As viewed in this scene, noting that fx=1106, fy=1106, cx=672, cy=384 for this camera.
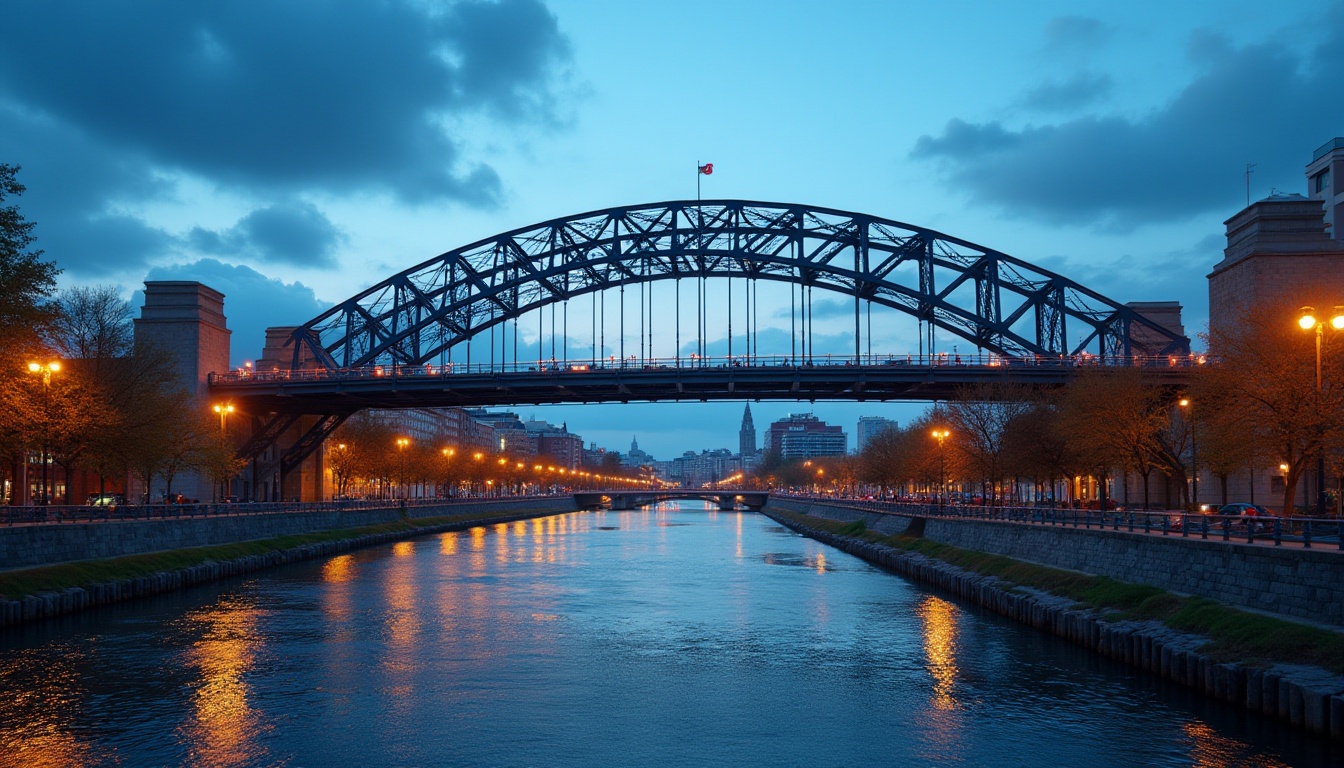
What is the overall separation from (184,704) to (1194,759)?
970 inches

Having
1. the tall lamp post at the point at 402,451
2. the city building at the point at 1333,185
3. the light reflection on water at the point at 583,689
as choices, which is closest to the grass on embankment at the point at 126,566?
the light reflection on water at the point at 583,689

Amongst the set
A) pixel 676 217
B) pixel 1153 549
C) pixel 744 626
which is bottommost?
pixel 744 626

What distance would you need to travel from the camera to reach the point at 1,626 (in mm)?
39406

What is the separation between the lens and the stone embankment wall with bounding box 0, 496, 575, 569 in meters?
45.2

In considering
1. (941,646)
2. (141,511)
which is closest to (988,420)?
(941,646)

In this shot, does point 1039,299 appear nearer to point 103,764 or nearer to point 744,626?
point 744,626

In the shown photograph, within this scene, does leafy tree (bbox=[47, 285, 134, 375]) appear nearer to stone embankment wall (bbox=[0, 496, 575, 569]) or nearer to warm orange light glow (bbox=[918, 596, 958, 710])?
stone embankment wall (bbox=[0, 496, 575, 569])

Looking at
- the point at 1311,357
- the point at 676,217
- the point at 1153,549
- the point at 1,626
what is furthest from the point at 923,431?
the point at 1,626

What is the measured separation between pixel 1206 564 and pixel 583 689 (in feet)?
63.4

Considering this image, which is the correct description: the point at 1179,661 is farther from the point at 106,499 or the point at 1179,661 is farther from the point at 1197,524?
the point at 106,499

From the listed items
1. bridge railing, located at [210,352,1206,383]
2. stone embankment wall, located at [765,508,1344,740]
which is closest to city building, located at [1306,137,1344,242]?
bridge railing, located at [210,352,1206,383]

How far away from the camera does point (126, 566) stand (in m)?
51.4

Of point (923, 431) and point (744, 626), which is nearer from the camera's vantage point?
point (744, 626)

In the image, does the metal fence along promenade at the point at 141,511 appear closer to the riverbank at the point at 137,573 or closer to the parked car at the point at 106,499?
the riverbank at the point at 137,573
